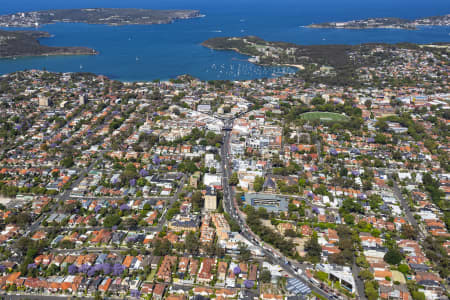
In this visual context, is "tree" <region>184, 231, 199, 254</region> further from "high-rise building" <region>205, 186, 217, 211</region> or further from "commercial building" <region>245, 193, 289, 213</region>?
"commercial building" <region>245, 193, 289, 213</region>

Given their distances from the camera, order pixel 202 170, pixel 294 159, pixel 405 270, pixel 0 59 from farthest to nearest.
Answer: pixel 0 59, pixel 294 159, pixel 202 170, pixel 405 270

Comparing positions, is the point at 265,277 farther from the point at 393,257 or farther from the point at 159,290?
the point at 393,257

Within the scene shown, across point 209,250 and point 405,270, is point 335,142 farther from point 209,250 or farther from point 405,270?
point 209,250

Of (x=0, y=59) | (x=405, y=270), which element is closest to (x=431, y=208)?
(x=405, y=270)

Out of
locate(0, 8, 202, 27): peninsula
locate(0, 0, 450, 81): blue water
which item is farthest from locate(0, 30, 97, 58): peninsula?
locate(0, 8, 202, 27): peninsula

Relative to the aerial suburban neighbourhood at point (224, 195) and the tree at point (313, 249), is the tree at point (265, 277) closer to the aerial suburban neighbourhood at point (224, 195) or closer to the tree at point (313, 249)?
the aerial suburban neighbourhood at point (224, 195)

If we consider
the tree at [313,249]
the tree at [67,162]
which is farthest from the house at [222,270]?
the tree at [67,162]
